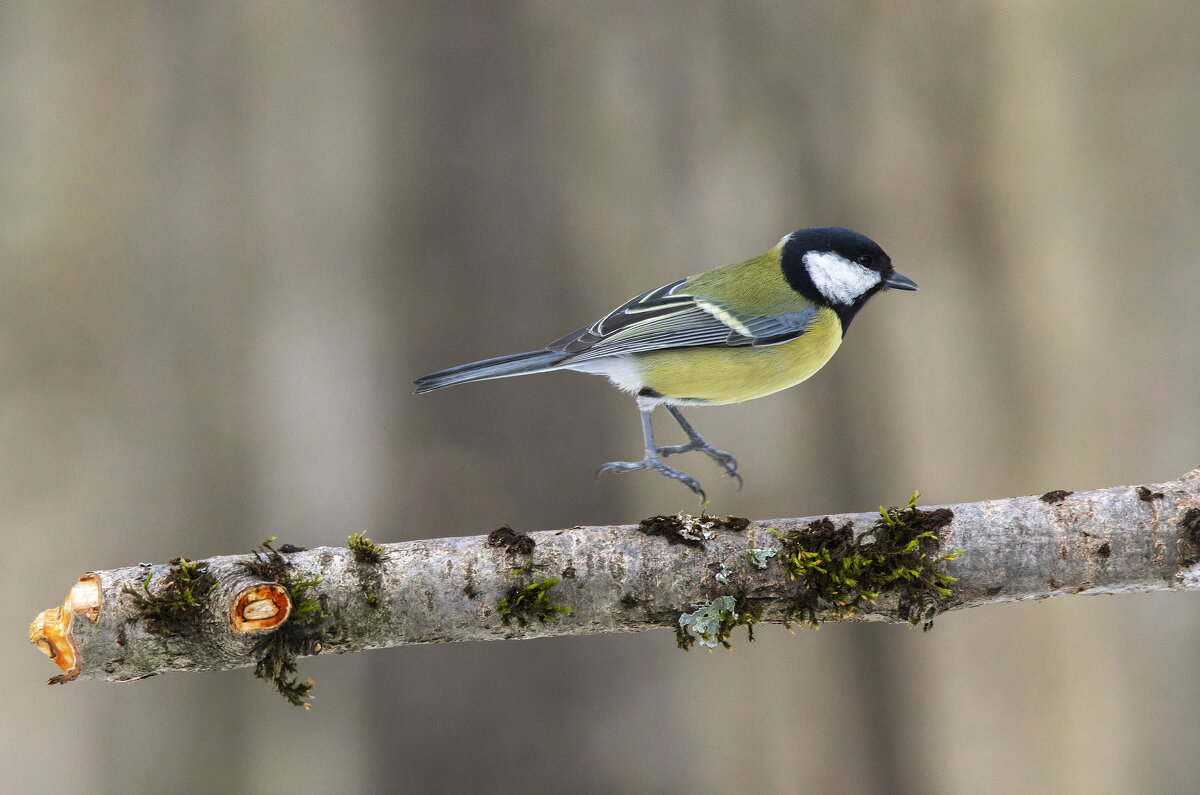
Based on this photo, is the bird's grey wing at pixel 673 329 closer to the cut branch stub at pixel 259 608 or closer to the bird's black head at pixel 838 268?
the bird's black head at pixel 838 268

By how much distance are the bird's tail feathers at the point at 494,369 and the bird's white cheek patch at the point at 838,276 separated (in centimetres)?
71

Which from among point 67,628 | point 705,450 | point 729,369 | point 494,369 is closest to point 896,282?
point 729,369

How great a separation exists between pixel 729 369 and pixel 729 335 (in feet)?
0.36

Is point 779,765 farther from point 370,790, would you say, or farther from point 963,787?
point 370,790

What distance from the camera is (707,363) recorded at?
6.91 feet

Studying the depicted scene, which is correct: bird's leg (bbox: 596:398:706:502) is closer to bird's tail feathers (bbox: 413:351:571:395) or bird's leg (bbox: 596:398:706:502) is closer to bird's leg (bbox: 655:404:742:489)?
bird's leg (bbox: 655:404:742:489)

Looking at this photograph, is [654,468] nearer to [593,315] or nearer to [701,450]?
[701,450]

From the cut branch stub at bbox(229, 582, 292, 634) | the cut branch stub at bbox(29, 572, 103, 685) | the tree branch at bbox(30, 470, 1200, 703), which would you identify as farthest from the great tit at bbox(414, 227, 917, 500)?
the cut branch stub at bbox(29, 572, 103, 685)

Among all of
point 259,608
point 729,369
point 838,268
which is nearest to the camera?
point 259,608

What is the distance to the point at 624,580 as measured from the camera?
1632mm

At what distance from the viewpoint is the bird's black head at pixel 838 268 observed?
7.00ft

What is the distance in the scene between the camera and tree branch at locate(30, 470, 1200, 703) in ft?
5.21

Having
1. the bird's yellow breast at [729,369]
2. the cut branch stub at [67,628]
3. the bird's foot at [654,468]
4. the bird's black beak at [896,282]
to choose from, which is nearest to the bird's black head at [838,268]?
the bird's black beak at [896,282]

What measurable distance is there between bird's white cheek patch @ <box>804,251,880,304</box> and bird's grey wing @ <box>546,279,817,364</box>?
0.25ft
